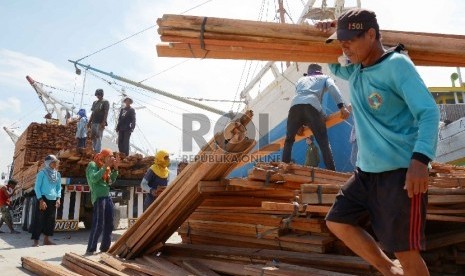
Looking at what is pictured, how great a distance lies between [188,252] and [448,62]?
145 inches

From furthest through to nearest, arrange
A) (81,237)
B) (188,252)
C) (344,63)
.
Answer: (81,237) → (188,252) → (344,63)

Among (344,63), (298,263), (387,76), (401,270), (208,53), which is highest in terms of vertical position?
(208,53)

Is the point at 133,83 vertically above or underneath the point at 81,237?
above

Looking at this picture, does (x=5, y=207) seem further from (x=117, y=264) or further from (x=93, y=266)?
(x=117, y=264)

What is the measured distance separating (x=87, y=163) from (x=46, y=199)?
189cm

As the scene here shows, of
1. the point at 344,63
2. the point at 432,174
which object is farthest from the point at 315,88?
the point at 344,63

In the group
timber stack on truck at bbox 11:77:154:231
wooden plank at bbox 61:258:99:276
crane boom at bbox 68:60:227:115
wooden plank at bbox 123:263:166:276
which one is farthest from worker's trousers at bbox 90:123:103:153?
crane boom at bbox 68:60:227:115

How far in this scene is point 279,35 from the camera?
343cm

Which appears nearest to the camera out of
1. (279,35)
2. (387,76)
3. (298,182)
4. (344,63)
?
(387,76)

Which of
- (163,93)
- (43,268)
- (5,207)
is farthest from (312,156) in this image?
(163,93)

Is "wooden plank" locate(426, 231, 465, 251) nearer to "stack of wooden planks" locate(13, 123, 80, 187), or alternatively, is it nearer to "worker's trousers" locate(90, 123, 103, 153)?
"worker's trousers" locate(90, 123, 103, 153)

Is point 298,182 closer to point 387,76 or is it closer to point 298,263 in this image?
point 298,263

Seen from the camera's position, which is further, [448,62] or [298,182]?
[298,182]

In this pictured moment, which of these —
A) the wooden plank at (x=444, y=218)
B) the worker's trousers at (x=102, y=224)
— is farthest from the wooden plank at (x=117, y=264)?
the wooden plank at (x=444, y=218)
